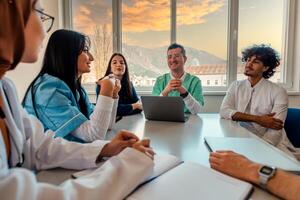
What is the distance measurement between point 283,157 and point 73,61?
1.02 m

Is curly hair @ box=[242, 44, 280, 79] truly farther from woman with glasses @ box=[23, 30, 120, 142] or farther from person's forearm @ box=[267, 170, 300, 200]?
person's forearm @ box=[267, 170, 300, 200]

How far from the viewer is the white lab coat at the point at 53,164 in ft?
1.59

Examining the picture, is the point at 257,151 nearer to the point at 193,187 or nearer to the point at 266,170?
the point at 266,170

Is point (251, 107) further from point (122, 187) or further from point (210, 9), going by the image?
point (122, 187)

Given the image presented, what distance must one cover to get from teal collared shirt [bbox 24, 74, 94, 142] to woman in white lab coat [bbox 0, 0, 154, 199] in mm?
281

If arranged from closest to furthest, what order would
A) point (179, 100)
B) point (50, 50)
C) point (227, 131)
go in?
point (50, 50), point (227, 131), point (179, 100)

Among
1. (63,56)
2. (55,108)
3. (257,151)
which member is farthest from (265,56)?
(55,108)

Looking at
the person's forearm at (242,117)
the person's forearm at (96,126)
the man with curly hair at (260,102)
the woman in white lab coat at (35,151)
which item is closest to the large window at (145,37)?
the man with curly hair at (260,102)

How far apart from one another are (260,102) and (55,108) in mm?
1586

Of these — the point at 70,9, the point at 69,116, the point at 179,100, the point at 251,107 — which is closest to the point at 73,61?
the point at 69,116

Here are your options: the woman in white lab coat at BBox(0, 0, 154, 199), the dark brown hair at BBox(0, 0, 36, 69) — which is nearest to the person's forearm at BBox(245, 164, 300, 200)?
the woman in white lab coat at BBox(0, 0, 154, 199)

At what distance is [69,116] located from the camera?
1.18 meters

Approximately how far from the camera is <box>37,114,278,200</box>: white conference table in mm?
787

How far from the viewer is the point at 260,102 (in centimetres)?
212
